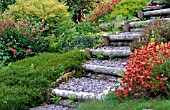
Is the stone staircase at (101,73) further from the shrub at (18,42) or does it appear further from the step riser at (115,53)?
the shrub at (18,42)

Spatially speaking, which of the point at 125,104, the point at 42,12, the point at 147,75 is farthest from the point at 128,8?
the point at 125,104

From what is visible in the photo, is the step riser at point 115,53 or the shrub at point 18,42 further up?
the shrub at point 18,42

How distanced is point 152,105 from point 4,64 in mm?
4514

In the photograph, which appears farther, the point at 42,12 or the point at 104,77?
the point at 42,12

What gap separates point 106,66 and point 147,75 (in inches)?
93.3

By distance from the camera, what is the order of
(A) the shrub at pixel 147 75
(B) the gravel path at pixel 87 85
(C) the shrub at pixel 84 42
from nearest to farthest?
(A) the shrub at pixel 147 75
(B) the gravel path at pixel 87 85
(C) the shrub at pixel 84 42

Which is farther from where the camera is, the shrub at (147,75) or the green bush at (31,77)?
the green bush at (31,77)

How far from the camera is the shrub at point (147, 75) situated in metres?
4.83

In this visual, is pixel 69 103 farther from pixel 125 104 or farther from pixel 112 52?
pixel 112 52

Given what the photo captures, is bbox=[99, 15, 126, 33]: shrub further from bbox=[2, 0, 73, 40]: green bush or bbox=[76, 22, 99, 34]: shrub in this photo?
bbox=[2, 0, 73, 40]: green bush

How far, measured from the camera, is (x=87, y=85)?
6668mm

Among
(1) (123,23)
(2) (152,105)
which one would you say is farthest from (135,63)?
(1) (123,23)

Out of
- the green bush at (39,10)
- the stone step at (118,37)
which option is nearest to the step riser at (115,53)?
the stone step at (118,37)

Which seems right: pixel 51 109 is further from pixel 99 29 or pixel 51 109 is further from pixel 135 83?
pixel 99 29
